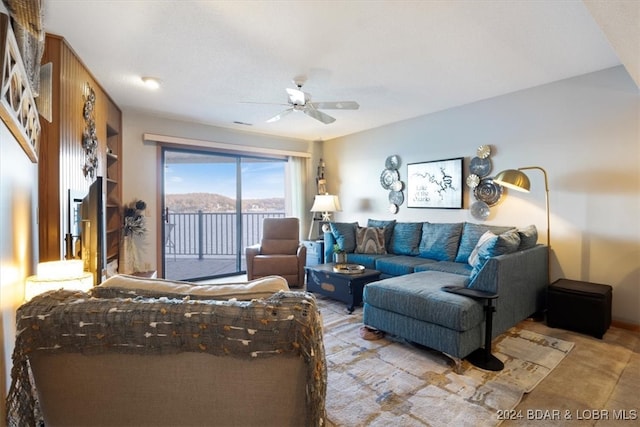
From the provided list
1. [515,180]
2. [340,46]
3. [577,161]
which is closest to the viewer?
[340,46]

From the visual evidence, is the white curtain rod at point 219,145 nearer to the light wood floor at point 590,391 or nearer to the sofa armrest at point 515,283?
the sofa armrest at point 515,283

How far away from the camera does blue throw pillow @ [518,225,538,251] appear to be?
2.79m

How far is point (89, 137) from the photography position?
8.87ft

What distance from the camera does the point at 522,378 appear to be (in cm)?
201

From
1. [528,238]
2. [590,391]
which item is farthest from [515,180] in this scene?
[590,391]

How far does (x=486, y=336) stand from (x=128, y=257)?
4.16 m

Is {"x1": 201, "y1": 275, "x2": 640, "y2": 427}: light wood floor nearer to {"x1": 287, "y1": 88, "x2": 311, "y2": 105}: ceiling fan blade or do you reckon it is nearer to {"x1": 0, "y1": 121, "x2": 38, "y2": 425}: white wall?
{"x1": 0, "y1": 121, "x2": 38, "y2": 425}: white wall

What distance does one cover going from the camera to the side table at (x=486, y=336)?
7.02 feet

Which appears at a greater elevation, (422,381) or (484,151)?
(484,151)

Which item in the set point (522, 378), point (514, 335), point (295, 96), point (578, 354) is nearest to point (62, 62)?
point (295, 96)

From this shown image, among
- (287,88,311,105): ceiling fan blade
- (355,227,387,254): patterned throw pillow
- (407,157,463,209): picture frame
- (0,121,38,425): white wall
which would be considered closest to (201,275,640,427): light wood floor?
(407,157,463,209): picture frame

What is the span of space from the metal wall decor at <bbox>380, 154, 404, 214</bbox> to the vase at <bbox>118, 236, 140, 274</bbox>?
3.70 meters

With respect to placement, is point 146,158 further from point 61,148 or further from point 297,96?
point 297,96

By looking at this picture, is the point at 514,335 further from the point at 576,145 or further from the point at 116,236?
the point at 116,236
